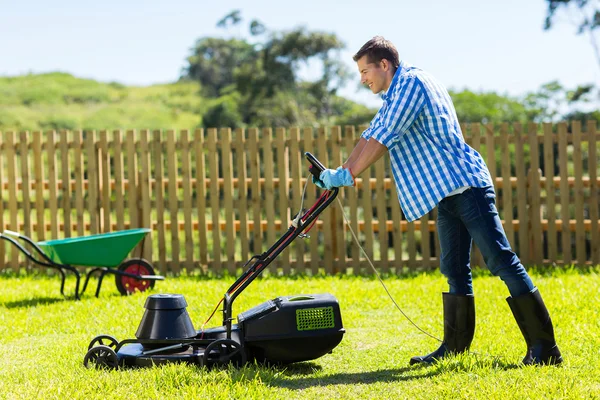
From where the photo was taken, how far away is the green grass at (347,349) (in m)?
3.69

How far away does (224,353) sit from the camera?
13.5 feet

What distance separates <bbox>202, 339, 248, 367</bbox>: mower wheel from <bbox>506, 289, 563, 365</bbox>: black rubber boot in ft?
4.77

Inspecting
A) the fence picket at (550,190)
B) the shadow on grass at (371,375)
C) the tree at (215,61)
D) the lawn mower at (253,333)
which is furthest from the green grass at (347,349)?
the tree at (215,61)

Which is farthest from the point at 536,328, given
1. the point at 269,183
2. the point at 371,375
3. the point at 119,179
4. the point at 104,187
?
the point at 104,187

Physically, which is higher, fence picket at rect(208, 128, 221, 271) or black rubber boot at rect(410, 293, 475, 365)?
fence picket at rect(208, 128, 221, 271)

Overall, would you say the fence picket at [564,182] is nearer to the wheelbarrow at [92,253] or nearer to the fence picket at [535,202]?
the fence picket at [535,202]

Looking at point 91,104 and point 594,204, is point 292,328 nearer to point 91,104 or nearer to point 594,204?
point 594,204

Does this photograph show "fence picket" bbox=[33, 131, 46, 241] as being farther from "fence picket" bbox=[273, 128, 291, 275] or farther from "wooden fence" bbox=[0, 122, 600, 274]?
"fence picket" bbox=[273, 128, 291, 275]

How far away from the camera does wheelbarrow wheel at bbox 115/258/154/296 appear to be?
700cm

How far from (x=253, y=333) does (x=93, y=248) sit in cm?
311

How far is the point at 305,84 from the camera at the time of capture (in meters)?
35.3

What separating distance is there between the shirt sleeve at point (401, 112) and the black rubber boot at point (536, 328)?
1.07m

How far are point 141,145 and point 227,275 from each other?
1770 mm

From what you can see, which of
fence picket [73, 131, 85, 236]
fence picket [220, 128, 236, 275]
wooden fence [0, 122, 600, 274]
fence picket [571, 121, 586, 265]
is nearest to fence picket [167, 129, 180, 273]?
wooden fence [0, 122, 600, 274]
